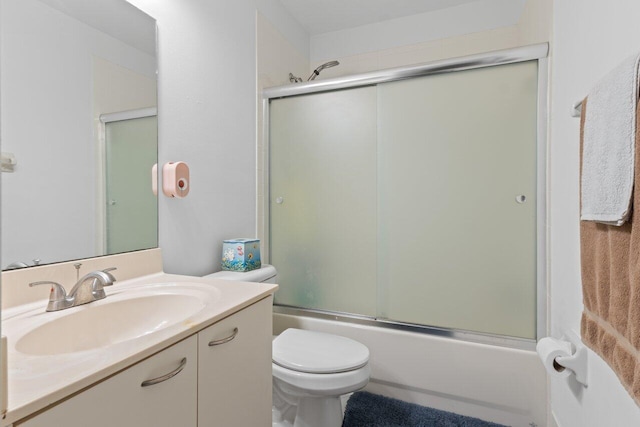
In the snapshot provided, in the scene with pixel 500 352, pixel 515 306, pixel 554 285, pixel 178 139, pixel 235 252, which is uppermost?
pixel 178 139

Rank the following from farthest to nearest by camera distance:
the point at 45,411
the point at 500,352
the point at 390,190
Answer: the point at 390,190 → the point at 500,352 → the point at 45,411

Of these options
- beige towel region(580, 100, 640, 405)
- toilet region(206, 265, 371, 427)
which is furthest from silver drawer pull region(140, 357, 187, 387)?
beige towel region(580, 100, 640, 405)

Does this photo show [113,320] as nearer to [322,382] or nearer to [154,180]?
[154,180]

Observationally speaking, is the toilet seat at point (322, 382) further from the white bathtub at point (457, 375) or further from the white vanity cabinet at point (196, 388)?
the white bathtub at point (457, 375)

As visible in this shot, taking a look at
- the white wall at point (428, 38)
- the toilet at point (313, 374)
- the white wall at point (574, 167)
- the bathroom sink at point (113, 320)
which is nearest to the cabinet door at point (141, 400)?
the bathroom sink at point (113, 320)

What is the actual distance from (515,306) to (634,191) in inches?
40.6

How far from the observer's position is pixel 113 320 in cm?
93

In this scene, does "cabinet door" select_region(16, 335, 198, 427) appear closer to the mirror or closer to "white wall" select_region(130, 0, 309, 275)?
the mirror

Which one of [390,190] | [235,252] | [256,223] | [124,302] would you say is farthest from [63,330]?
[390,190]

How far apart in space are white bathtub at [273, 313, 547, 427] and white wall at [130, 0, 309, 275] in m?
0.91

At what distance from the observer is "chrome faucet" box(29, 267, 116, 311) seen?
86 cm

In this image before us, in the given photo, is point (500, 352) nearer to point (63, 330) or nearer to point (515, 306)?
point (515, 306)

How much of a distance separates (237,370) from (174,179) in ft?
2.53

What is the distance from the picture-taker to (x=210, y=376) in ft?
2.62
